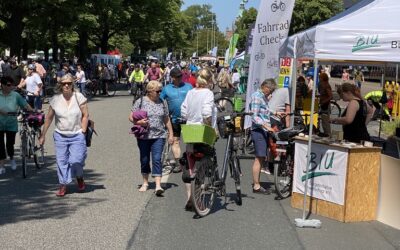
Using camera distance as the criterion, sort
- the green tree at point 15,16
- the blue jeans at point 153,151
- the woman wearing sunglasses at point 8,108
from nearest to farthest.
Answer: the blue jeans at point 153,151, the woman wearing sunglasses at point 8,108, the green tree at point 15,16

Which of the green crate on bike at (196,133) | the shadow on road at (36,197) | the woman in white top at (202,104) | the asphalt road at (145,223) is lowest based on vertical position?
the shadow on road at (36,197)

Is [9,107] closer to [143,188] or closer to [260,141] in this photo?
[143,188]

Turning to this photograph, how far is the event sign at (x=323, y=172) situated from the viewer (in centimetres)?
681

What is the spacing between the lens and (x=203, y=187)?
6.82m

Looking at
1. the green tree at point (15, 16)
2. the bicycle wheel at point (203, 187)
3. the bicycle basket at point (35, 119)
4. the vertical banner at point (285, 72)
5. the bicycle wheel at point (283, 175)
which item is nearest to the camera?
the bicycle wheel at point (203, 187)

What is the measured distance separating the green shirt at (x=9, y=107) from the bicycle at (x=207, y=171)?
3.80 meters

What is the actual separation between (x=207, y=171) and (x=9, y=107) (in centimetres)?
401

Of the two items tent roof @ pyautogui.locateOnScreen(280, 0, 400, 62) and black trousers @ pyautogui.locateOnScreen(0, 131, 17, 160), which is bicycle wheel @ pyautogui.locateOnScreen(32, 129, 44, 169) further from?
tent roof @ pyautogui.locateOnScreen(280, 0, 400, 62)

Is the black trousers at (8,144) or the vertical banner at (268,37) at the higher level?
the vertical banner at (268,37)

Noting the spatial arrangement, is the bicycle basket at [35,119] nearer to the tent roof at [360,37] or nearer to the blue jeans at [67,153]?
the blue jeans at [67,153]

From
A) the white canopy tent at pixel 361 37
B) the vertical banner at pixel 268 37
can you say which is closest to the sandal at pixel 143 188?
the vertical banner at pixel 268 37

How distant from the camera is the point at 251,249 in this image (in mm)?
5652

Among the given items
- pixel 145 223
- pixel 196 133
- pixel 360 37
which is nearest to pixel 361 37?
pixel 360 37

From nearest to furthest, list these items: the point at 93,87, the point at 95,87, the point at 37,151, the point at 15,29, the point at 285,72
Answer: the point at 37,151
the point at 285,72
the point at 93,87
the point at 95,87
the point at 15,29
